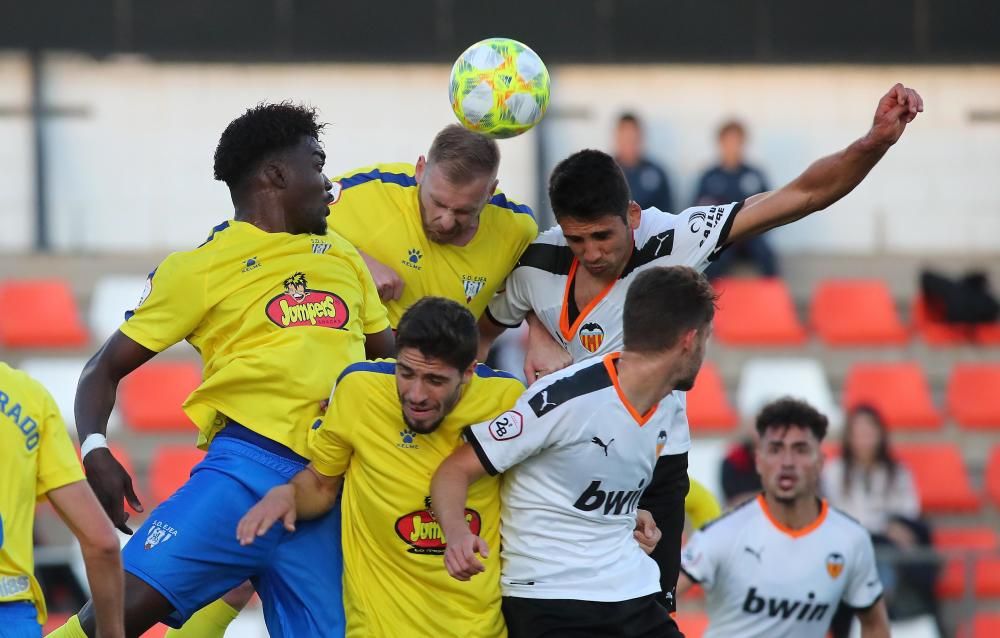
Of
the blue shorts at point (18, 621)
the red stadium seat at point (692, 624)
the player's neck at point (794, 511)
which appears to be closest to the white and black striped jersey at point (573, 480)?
the blue shorts at point (18, 621)

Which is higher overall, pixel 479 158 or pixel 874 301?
pixel 479 158

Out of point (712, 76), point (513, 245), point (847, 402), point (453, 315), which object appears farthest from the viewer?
point (712, 76)

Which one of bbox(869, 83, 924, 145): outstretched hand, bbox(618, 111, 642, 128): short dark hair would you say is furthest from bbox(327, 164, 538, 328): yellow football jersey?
bbox(618, 111, 642, 128): short dark hair

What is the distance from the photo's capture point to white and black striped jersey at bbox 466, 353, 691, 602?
5.05 meters

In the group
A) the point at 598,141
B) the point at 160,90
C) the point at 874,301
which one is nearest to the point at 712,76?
the point at 598,141

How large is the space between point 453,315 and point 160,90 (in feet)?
29.8

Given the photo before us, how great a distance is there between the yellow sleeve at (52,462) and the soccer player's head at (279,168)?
129cm

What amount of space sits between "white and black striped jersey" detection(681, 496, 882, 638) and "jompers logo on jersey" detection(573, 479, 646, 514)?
2.43m

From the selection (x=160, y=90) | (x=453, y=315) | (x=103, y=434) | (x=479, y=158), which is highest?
(x=160, y=90)

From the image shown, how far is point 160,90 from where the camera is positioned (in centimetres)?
1350

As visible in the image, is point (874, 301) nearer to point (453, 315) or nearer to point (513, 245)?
point (513, 245)

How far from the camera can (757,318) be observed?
12914mm

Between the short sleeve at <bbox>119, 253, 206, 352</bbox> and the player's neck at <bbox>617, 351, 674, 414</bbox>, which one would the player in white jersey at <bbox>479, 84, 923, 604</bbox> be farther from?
the short sleeve at <bbox>119, 253, 206, 352</bbox>

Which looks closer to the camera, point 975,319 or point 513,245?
point 513,245
